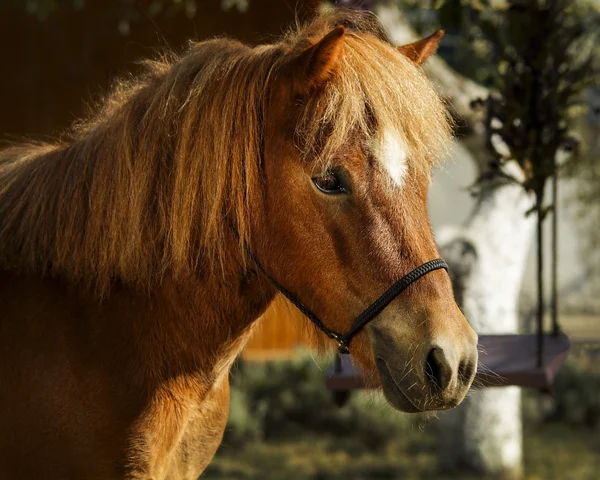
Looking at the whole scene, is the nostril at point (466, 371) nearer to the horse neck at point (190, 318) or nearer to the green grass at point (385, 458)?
the horse neck at point (190, 318)

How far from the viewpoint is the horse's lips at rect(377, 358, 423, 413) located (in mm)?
1768

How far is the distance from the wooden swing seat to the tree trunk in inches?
72.6

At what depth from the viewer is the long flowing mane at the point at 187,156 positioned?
1.87 meters

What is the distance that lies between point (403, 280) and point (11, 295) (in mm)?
1046

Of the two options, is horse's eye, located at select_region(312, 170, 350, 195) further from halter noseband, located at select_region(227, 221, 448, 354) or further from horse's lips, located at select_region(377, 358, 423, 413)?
horse's lips, located at select_region(377, 358, 423, 413)

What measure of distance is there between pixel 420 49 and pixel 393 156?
533mm


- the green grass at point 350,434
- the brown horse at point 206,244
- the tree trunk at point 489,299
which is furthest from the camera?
the green grass at point 350,434

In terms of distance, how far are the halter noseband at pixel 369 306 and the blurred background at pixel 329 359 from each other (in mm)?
3121

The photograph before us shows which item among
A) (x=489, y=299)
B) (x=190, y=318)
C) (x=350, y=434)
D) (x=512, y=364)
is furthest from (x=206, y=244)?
(x=350, y=434)

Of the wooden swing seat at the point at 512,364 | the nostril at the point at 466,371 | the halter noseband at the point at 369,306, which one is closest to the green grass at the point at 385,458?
the wooden swing seat at the point at 512,364

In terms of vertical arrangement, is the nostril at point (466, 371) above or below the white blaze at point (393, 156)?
below

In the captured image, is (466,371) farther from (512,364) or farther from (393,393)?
(512,364)

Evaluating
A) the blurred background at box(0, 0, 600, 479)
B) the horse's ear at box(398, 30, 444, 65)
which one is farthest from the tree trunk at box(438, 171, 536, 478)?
the horse's ear at box(398, 30, 444, 65)

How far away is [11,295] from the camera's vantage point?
6.75 feet
